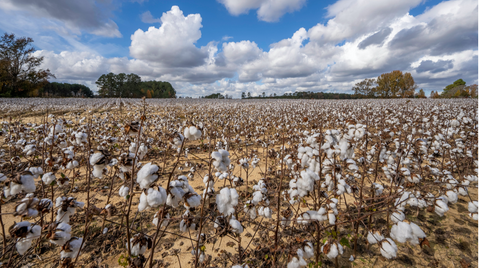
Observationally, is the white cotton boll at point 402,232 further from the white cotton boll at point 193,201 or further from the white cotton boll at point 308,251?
the white cotton boll at point 193,201

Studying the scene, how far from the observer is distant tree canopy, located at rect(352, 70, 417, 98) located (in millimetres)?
84625

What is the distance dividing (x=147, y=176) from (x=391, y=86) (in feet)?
374

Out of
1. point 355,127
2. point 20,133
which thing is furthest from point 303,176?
point 20,133

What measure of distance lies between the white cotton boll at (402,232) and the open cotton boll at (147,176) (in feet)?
9.40

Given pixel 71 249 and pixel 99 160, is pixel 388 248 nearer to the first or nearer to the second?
pixel 99 160

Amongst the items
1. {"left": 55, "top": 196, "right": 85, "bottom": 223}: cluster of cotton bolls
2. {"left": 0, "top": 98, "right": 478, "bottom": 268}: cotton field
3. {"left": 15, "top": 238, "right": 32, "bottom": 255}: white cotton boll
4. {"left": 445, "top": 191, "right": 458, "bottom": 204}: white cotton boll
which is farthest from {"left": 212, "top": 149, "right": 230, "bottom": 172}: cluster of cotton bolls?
{"left": 445, "top": 191, "right": 458, "bottom": 204}: white cotton boll

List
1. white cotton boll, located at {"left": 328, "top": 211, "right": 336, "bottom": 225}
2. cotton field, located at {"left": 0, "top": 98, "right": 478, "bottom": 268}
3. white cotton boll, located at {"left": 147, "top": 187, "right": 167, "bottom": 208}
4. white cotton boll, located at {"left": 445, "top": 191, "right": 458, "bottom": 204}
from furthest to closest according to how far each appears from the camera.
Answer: white cotton boll, located at {"left": 445, "top": 191, "right": 458, "bottom": 204}, white cotton boll, located at {"left": 328, "top": 211, "right": 336, "bottom": 225}, cotton field, located at {"left": 0, "top": 98, "right": 478, "bottom": 268}, white cotton boll, located at {"left": 147, "top": 187, "right": 167, "bottom": 208}

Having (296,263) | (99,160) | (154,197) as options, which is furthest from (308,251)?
(99,160)

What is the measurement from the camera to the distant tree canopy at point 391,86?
8462cm

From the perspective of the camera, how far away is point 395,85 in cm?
8619

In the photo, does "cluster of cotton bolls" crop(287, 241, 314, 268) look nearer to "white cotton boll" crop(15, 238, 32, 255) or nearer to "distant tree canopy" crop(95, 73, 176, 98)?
"white cotton boll" crop(15, 238, 32, 255)

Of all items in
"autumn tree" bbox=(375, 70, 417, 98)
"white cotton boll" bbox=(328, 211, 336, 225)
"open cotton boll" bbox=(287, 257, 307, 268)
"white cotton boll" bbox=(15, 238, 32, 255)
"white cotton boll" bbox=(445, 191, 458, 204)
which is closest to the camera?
"white cotton boll" bbox=(15, 238, 32, 255)

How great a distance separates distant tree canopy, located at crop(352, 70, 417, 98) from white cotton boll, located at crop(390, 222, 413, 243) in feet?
348

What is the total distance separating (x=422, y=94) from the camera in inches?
3334
